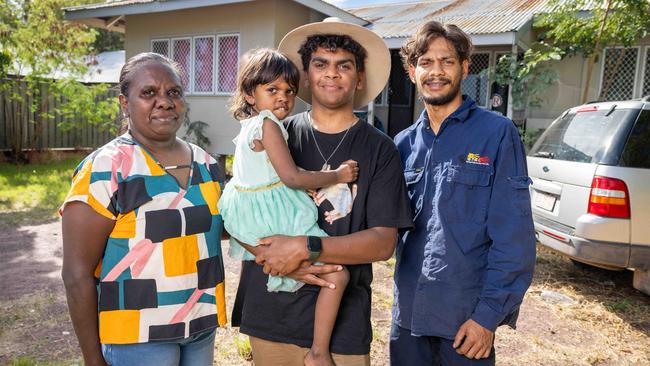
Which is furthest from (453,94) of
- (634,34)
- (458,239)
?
(634,34)

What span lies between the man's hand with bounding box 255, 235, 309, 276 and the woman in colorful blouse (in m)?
0.23

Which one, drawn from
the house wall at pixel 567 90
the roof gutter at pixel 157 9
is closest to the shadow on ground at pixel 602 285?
the house wall at pixel 567 90

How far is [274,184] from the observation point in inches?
89.4

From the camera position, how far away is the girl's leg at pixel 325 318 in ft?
6.89

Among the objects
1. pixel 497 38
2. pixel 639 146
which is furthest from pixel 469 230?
pixel 497 38

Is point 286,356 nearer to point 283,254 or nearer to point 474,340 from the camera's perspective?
point 283,254

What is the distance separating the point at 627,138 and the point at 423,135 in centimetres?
319

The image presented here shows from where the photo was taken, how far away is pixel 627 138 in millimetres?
4707

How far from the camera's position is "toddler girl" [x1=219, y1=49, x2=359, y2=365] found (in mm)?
2123

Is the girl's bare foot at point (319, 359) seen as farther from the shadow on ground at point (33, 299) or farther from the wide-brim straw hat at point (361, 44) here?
the shadow on ground at point (33, 299)

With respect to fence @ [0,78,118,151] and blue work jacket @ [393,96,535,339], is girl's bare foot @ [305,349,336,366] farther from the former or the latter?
fence @ [0,78,118,151]

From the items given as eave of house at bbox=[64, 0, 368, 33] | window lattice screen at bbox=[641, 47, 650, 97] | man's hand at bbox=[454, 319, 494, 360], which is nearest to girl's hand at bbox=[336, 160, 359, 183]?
man's hand at bbox=[454, 319, 494, 360]

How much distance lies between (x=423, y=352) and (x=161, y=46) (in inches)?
459

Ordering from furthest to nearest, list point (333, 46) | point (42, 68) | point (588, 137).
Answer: point (42, 68), point (588, 137), point (333, 46)
